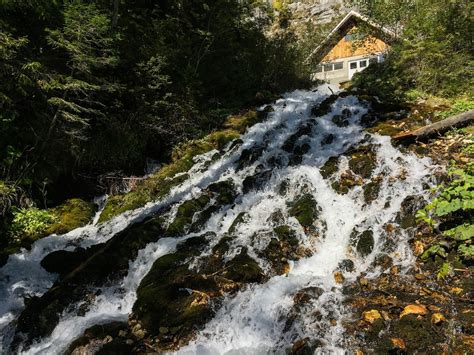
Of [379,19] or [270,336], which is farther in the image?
[379,19]

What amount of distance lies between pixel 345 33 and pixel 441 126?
21.9 metres

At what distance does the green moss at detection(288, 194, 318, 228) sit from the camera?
26.1 ft

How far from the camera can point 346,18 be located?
91.6 ft

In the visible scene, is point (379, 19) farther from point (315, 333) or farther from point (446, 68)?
point (315, 333)

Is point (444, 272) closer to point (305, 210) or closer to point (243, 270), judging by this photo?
point (305, 210)

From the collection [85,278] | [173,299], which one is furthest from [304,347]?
[85,278]

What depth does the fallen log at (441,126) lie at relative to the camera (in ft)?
31.9

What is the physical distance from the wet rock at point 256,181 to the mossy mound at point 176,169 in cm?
239

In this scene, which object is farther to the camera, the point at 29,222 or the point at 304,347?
the point at 29,222

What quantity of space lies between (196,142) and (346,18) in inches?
822

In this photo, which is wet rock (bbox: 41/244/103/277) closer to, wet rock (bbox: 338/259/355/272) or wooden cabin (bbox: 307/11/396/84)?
wet rock (bbox: 338/259/355/272)

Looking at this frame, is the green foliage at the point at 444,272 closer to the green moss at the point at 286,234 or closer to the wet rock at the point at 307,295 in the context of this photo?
the wet rock at the point at 307,295

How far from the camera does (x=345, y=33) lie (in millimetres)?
29047

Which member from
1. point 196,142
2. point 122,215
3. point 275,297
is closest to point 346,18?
point 196,142
